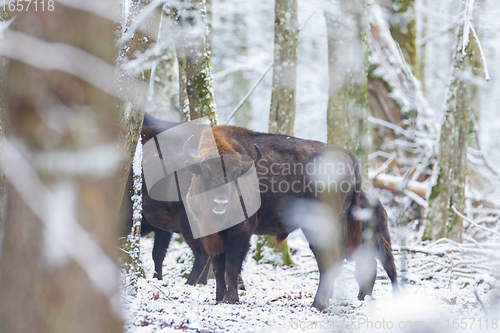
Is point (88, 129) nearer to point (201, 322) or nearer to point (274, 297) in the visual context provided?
point (201, 322)

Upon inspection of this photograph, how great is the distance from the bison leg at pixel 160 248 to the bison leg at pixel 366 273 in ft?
10.5

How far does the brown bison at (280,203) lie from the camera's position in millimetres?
5184

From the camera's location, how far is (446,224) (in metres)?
7.12

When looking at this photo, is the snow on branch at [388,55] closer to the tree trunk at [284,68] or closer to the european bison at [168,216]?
the tree trunk at [284,68]

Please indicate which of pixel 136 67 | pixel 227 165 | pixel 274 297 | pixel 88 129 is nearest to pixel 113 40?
pixel 88 129

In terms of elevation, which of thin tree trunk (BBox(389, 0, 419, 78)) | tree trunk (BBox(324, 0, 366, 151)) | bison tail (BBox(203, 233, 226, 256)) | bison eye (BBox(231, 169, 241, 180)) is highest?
thin tree trunk (BBox(389, 0, 419, 78))

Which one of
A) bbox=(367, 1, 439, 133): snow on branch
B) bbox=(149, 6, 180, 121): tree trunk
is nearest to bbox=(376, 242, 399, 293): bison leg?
bbox=(367, 1, 439, 133): snow on branch

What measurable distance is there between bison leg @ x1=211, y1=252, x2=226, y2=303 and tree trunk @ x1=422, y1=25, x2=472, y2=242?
387 centimetres

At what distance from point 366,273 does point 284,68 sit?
12.8 feet

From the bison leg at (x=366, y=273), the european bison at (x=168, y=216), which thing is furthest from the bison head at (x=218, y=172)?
the bison leg at (x=366, y=273)

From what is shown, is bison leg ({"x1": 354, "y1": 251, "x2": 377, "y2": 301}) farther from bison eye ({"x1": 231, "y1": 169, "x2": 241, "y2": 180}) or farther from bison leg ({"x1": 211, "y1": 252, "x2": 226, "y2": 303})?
bison eye ({"x1": 231, "y1": 169, "x2": 241, "y2": 180})

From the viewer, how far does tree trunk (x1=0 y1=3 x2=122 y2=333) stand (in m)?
1.60

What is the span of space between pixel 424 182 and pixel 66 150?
991 cm

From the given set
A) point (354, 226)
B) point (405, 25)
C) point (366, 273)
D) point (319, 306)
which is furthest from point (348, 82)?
point (405, 25)
